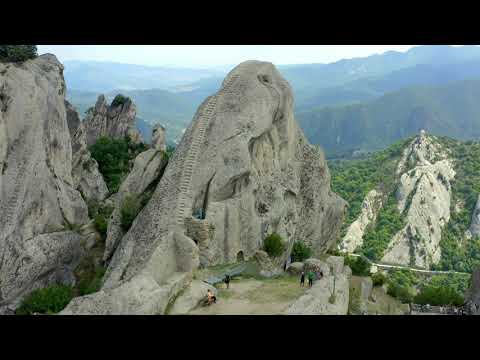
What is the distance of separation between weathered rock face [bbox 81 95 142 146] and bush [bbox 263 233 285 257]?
43622mm

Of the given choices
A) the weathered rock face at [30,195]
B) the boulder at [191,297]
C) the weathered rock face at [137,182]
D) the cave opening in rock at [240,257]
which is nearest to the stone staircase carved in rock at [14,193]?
the weathered rock face at [30,195]

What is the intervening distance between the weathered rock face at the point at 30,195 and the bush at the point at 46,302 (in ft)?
19.3

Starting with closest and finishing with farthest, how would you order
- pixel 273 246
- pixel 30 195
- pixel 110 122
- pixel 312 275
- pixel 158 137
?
pixel 312 275, pixel 273 246, pixel 30 195, pixel 158 137, pixel 110 122

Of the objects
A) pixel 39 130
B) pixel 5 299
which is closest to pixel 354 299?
pixel 5 299

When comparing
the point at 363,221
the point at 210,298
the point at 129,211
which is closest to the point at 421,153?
the point at 363,221

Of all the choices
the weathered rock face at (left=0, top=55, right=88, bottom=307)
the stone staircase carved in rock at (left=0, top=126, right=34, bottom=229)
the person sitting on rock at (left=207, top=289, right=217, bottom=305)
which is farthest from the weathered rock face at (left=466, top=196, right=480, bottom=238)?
the person sitting on rock at (left=207, top=289, right=217, bottom=305)

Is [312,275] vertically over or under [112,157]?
over

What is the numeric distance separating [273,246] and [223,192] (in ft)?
13.3

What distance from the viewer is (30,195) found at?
1168 inches

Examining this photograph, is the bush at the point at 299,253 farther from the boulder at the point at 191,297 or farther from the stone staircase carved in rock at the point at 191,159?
the boulder at the point at 191,297

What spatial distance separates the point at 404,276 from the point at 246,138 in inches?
2566

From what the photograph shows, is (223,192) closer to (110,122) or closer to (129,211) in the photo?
(129,211)

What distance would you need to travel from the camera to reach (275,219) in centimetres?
2988
